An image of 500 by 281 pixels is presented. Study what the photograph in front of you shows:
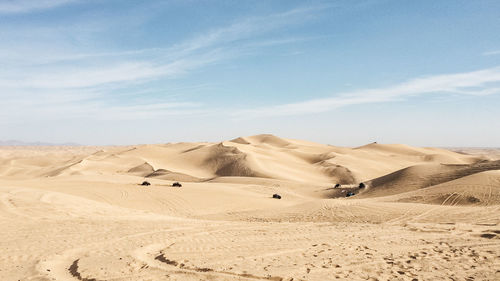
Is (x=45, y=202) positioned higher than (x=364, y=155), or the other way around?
(x=364, y=155)

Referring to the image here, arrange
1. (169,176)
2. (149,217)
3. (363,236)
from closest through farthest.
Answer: (363,236) < (149,217) < (169,176)

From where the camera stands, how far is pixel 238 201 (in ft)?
81.5

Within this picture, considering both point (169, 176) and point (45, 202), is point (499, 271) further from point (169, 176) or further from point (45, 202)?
point (169, 176)

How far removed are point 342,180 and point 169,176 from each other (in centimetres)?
2057

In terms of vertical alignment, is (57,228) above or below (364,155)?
below

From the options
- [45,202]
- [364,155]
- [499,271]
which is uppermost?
[364,155]

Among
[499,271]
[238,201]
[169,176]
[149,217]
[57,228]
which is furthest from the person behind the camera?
[169,176]

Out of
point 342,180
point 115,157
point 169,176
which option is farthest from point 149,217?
point 115,157

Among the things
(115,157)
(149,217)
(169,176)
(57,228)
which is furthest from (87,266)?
(115,157)

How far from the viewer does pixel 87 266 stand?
27.3ft

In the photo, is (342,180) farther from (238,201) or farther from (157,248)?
(157,248)

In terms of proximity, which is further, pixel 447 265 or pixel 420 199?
pixel 420 199

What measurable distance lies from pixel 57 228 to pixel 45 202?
447 cm

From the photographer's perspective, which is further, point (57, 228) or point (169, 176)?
point (169, 176)
